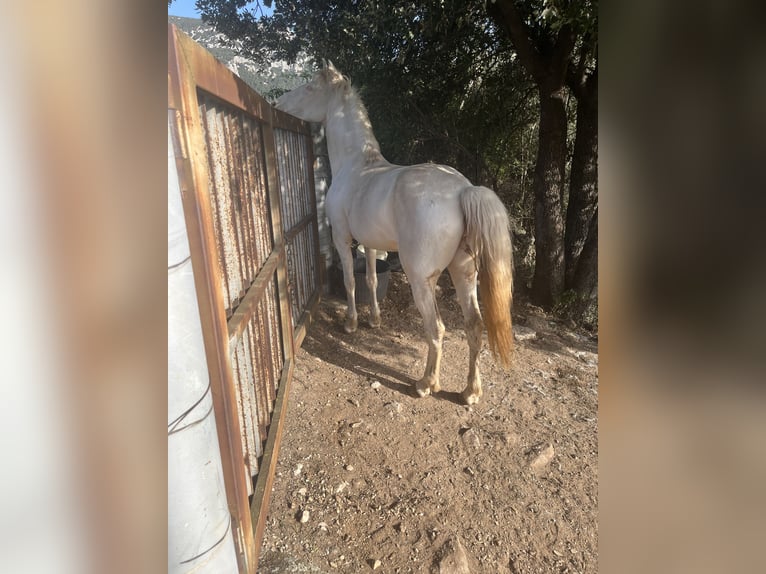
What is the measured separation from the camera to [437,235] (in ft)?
10.0

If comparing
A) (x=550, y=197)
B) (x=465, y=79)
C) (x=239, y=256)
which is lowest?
(x=550, y=197)

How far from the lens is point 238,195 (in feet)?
7.28

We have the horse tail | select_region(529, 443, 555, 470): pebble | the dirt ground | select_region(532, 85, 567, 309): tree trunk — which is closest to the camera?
the dirt ground

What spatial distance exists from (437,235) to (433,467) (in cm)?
151

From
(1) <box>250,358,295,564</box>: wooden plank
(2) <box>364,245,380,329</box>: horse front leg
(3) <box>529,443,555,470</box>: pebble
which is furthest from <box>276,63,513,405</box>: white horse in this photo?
(1) <box>250,358,295,564</box>: wooden plank

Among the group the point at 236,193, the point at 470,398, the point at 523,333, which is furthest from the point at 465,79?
the point at 236,193

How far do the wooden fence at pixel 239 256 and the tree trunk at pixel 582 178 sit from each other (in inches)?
118

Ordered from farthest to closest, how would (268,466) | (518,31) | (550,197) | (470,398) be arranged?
1. (550,197)
2. (518,31)
3. (470,398)
4. (268,466)

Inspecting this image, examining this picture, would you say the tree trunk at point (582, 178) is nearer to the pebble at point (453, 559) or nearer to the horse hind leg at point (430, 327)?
the horse hind leg at point (430, 327)

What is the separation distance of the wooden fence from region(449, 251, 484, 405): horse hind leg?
1.33m

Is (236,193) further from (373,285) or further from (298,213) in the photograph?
(373,285)

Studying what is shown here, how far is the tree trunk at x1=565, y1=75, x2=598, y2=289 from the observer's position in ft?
14.7
